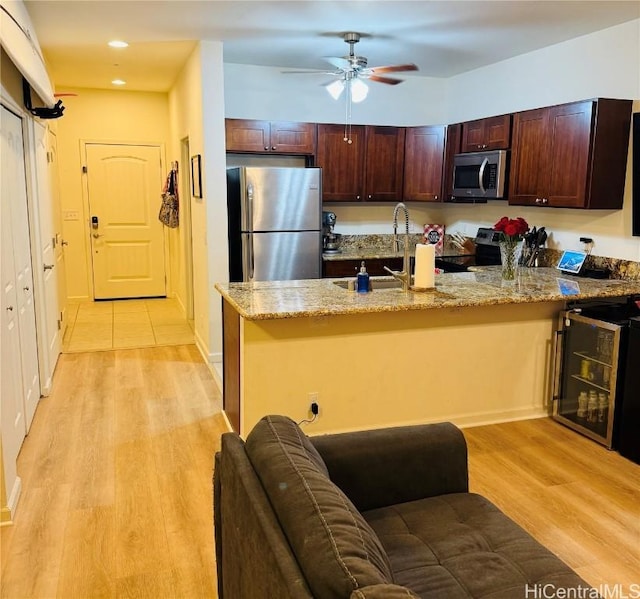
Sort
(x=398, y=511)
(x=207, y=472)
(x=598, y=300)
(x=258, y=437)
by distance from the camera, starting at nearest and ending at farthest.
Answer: (x=258, y=437) → (x=398, y=511) → (x=207, y=472) → (x=598, y=300)

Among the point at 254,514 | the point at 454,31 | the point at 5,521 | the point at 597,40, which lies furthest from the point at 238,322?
the point at 597,40

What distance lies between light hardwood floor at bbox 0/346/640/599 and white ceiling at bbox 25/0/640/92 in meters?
2.64

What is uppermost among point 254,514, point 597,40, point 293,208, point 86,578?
point 597,40

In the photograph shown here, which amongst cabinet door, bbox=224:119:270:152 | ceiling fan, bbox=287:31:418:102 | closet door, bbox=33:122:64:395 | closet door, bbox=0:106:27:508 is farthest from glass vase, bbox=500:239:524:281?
closet door, bbox=33:122:64:395

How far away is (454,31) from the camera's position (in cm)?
426

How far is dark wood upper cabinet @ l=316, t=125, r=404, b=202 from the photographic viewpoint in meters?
5.62

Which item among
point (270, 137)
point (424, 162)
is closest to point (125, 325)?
point (270, 137)

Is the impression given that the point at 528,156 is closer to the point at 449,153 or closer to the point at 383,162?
the point at 449,153

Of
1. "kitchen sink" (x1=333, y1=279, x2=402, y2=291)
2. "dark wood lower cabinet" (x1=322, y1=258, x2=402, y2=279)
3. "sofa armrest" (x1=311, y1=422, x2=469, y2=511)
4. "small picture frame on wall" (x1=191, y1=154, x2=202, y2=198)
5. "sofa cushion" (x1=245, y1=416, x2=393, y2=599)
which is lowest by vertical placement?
"sofa armrest" (x1=311, y1=422, x2=469, y2=511)

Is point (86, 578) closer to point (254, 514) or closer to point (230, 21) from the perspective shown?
point (254, 514)

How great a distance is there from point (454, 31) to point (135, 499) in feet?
12.4

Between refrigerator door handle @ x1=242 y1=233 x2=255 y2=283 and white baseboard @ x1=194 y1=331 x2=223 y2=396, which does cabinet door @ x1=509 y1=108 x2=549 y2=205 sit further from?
→ white baseboard @ x1=194 y1=331 x2=223 y2=396

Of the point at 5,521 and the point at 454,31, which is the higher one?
the point at 454,31

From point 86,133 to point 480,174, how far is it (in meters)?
4.88
